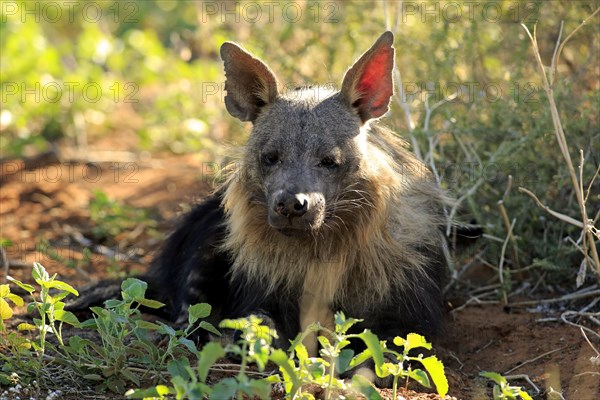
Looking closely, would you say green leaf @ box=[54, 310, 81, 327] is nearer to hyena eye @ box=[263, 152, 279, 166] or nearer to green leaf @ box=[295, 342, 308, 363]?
green leaf @ box=[295, 342, 308, 363]

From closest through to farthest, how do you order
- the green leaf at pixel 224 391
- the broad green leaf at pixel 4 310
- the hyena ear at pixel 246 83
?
the green leaf at pixel 224 391 < the broad green leaf at pixel 4 310 < the hyena ear at pixel 246 83

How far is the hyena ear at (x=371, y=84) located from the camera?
4730 mm

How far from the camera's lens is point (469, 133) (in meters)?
6.04

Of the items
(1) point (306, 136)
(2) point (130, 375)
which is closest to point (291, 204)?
(1) point (306, 136)

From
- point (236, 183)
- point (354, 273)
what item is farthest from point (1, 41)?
point (354, 273)

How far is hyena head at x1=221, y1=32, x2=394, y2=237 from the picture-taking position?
441 cm

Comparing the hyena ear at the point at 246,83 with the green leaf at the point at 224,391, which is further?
the hyena ear at the point at 246,83

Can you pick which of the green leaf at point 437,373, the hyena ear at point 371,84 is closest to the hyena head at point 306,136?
the hyena ear at point 371,84

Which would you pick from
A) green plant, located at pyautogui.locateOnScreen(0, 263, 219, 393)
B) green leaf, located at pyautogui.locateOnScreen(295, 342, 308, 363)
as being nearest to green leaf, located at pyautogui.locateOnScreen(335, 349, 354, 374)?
green leaf, located at pyautogui.locateOnScreen(295, 342, 308, 363)

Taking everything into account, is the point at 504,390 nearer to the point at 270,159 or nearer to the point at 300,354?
the point at 300,354

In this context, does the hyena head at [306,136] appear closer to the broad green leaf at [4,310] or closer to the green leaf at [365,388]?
the green leaf at [365,388]

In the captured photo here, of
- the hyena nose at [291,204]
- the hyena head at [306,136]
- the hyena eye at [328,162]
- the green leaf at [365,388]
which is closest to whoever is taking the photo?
the green leaf at [365,388]

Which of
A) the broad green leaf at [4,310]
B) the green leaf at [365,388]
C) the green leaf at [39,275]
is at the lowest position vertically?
the green leaf at [365,388]

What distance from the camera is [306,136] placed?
462 centimetres
